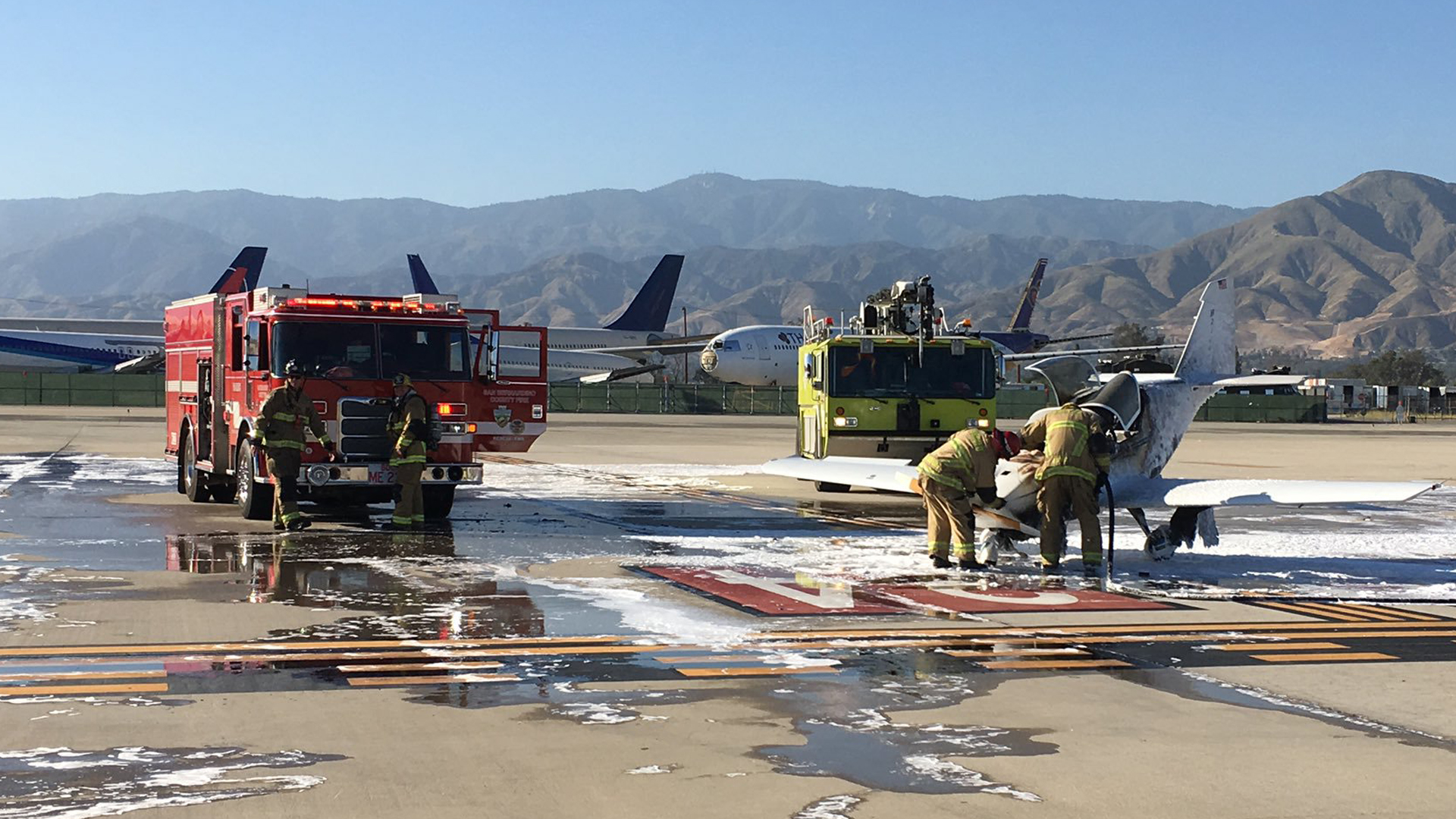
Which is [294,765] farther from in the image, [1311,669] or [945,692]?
[1311,669]

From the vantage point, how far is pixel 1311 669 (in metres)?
9.94

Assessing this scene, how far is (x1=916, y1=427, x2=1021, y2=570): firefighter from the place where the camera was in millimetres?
14820

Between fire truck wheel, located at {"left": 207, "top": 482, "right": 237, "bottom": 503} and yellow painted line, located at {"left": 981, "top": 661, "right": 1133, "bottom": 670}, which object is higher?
fire truck wheel, located at {"left": 207, "top": 482, "right": 237, "bottom": 503}

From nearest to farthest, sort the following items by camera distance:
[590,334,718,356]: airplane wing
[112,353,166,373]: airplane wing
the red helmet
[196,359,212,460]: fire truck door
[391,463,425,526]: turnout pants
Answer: the red helmet, [391,463,425,526]: turnout pants, [196,359,212,460]: fire truck door, [112,353,166,373]: airplane wing, [590,334,718,356]: airplane wing

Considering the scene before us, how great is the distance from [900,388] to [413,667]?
14579mm

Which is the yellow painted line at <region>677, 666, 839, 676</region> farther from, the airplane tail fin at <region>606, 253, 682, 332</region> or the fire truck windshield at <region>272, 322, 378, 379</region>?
the airplane tail fin at <region>606, 253, 682, 332</region>

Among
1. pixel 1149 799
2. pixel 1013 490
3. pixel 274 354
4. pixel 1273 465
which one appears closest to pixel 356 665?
pixel 1149 799

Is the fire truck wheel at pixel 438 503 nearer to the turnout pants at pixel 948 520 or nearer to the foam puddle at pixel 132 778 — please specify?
the turnout pants at pixel 948 520

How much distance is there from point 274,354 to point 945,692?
1163 cm

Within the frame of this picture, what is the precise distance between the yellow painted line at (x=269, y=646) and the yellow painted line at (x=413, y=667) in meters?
0.62

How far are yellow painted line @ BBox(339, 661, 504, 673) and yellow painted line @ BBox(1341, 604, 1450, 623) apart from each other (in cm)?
727

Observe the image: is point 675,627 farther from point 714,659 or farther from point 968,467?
point 968,467

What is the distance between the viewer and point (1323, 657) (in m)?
10.4

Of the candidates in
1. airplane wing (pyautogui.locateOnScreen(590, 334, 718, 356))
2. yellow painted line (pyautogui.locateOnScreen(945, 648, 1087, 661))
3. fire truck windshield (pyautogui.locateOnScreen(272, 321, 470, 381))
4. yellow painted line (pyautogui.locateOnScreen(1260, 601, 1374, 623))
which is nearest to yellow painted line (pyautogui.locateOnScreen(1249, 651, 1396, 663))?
yellow painted line (pyautogui.locateOnScreen(945, 648, 1087, 661))
